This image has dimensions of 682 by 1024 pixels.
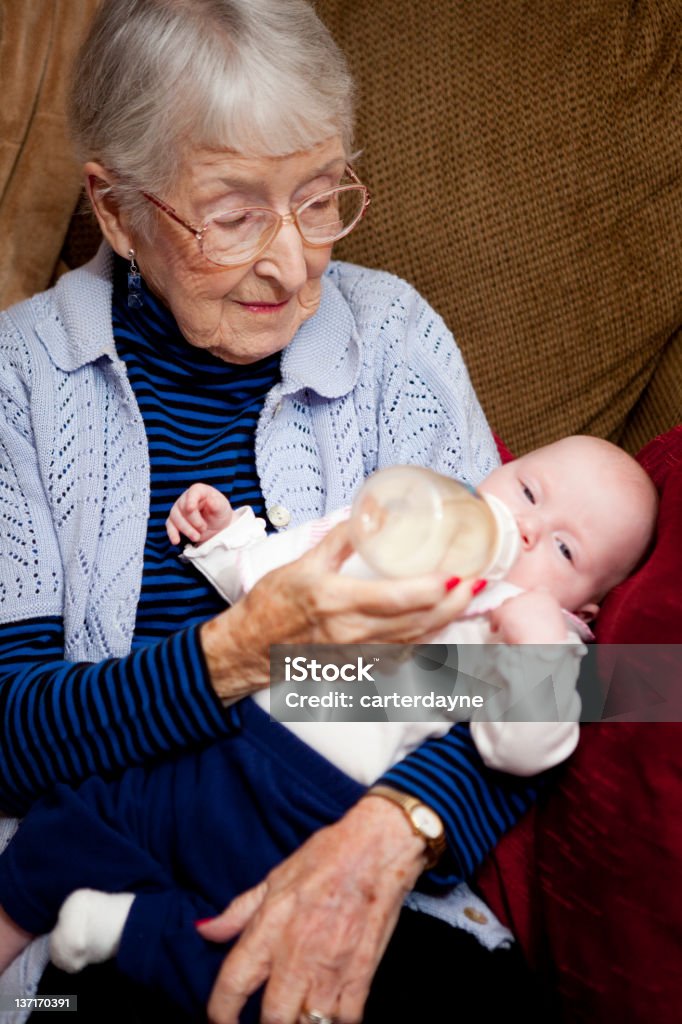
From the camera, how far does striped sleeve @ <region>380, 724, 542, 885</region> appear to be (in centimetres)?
123

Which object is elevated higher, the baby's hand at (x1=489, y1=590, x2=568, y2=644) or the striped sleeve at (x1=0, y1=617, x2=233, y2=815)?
the baby's hand at (x1=489, y1=590, x2=568, y2=644)

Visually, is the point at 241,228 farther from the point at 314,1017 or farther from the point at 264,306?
the point at 314,1017

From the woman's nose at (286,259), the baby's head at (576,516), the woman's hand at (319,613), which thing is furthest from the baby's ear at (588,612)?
the woman's nose at (286,259)

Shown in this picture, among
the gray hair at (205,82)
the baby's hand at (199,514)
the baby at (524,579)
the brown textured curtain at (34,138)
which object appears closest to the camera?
the baby at (524,579)

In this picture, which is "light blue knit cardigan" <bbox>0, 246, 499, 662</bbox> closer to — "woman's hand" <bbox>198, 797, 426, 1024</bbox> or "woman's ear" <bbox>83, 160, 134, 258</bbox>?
"woman's ear" <bbox>83, 160, 134, 258</bbox>

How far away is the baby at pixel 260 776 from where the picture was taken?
1193 millimetres

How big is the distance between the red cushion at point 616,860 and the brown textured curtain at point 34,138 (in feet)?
3.96

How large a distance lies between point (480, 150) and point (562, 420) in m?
0.54

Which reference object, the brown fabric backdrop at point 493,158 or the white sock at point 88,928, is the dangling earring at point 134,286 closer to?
the brown fabric backdrop at point 493,158

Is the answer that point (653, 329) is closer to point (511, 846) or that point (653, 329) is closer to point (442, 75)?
point (442, 75)

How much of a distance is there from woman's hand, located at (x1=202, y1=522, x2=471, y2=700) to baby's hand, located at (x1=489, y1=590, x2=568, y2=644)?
8 cm

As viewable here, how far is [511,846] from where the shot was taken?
4.43 feet

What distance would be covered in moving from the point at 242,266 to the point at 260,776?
695mm

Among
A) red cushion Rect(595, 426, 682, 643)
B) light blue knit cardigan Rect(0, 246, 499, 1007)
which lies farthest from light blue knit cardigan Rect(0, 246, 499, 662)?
red cushion Rect(595, 426, 682, 643)
